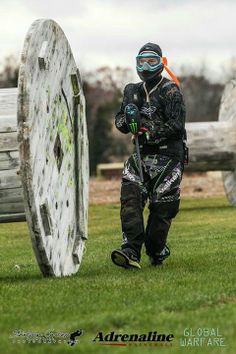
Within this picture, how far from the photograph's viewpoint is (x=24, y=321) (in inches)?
236

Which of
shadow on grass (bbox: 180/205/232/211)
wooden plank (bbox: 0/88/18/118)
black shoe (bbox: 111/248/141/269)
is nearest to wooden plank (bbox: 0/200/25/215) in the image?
wooden plank (bbox: 0/88/18/118)

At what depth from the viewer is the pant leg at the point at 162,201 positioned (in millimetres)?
8930

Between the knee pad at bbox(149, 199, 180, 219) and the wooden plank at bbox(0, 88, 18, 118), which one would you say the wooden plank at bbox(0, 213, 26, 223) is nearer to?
the wooden plank at bbox(0, 88, 18, 118)

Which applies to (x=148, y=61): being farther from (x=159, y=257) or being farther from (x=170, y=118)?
(x=159, y=257)

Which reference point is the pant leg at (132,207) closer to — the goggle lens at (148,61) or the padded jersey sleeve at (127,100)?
the padded jersey sleeve at (127,100)

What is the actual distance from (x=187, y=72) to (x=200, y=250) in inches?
3530

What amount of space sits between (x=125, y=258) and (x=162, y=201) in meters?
0.69

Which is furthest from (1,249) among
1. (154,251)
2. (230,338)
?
(230,338)

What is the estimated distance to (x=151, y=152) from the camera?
9016 millimetres

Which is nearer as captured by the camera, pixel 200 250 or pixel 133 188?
pixel 133 188

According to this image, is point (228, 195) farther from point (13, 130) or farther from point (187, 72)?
point (187, 72)

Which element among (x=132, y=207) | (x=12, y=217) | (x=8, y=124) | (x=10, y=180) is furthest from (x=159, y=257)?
(x=8, y=124)

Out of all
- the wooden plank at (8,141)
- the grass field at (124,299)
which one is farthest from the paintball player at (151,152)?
the wooden plank at (8,141)

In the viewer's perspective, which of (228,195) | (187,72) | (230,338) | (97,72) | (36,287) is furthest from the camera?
(187,72)
